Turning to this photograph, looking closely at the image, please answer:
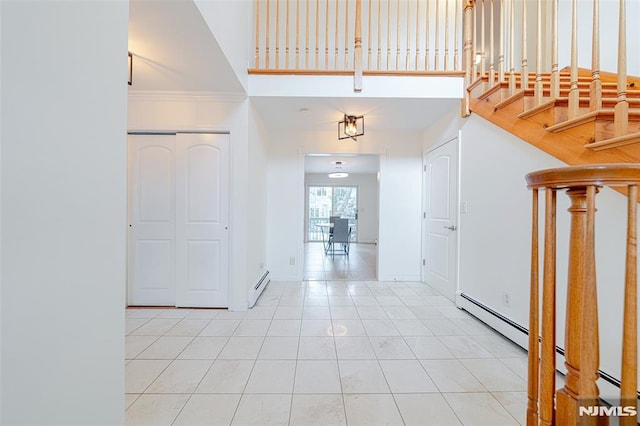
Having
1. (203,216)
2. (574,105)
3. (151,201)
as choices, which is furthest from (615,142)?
(151,201)

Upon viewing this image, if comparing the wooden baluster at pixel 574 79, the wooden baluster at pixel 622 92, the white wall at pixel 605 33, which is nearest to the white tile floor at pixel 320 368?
the wooden baluster at pixel 622 92

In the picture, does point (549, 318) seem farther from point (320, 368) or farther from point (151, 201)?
point (151, 201)

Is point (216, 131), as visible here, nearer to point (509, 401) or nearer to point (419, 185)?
point (419, 185)

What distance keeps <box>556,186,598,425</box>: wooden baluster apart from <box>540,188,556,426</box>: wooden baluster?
0.15ft

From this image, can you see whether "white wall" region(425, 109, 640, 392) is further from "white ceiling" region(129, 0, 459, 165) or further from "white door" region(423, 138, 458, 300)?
"white ceiling" region(129, 0, 459, 165)

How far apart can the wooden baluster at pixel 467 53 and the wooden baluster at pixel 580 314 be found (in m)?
2.63

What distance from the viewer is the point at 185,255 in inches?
118

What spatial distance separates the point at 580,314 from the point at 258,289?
3.11 meters

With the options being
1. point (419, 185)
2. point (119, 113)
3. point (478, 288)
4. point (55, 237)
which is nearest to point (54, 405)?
point (55, 237)

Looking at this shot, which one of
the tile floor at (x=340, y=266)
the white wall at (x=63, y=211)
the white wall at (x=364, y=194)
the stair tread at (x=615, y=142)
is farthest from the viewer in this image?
the white wall at (x=364, y=194)

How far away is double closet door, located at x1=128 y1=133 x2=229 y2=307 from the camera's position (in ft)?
9.81

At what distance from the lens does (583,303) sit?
723mm

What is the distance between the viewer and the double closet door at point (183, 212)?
9.81ft

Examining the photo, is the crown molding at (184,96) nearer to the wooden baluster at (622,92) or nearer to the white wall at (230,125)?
the white wall at (230,125)
